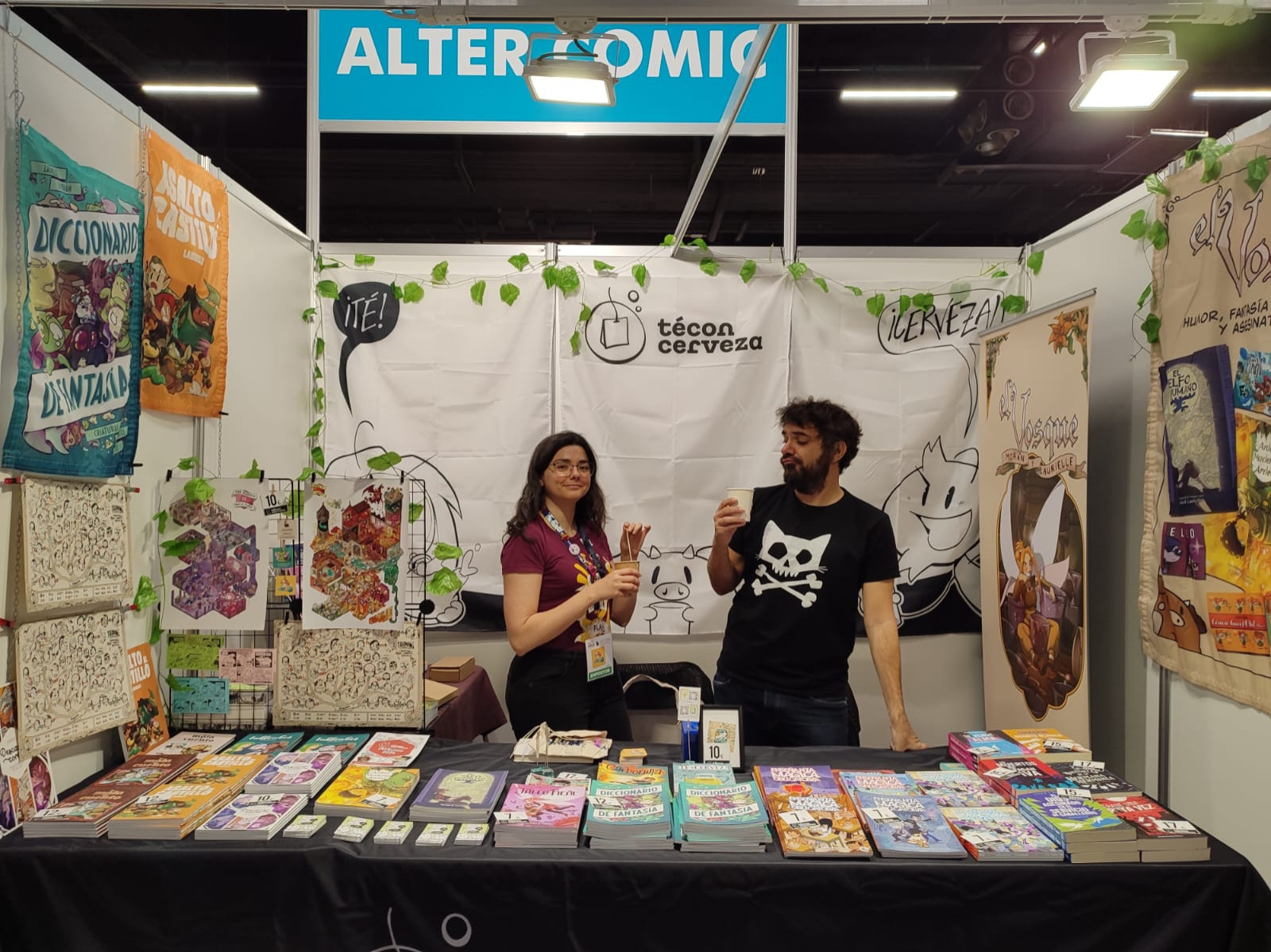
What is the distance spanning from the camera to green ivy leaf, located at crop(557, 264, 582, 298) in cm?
338

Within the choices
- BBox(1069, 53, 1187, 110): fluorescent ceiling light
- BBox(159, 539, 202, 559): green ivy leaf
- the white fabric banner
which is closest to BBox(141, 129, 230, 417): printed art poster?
BBox(159, 539, 202, 559): green ivy leaf

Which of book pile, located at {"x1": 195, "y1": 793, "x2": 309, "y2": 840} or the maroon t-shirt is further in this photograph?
the maroon t-shirt

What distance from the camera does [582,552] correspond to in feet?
7.73

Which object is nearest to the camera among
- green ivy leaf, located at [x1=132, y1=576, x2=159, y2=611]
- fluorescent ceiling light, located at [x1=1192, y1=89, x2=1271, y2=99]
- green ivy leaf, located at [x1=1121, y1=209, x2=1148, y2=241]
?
green ivy leaf, located at [x1=132, y1=576, x2=159, y2=611]

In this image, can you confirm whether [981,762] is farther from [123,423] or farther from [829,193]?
[829,193]

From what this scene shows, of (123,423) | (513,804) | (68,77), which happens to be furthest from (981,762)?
(68,77)

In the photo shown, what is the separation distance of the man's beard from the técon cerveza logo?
1162 mm

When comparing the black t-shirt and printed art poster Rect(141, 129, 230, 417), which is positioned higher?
printed art poster Rect(141, 129, 230, 417)

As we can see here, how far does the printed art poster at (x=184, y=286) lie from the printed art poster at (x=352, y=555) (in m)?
0.51

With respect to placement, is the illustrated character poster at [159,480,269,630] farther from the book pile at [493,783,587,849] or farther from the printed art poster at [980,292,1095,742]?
the printed art poster at [980,292,1095,742]

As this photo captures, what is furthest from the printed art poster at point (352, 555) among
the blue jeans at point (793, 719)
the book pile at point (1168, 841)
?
the blue jeans at point (793, 719)

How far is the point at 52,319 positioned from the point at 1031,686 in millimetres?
3102

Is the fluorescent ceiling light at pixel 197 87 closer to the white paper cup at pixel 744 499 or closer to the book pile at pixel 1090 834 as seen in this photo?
the white paper cup at pixel 744 499

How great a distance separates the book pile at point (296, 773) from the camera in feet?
5.65
